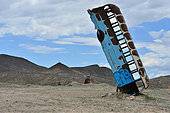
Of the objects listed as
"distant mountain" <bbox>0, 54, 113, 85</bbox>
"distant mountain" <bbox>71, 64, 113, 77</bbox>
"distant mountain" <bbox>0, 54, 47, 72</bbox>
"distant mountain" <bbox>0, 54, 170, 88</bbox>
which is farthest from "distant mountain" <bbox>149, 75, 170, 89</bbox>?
"distant mountain" <bbox>0, 54, 47, 72</bbox>

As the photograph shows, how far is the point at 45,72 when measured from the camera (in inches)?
2169

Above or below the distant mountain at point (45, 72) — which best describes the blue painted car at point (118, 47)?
above

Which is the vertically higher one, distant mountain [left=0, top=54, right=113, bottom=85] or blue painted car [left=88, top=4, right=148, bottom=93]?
blue painted car [left=88, top=4, right=148, bottom=93]

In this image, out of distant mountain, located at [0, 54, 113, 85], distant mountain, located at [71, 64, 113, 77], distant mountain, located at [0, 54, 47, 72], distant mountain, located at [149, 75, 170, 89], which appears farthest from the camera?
distant mountain, located at [71, 64, 113, 77]

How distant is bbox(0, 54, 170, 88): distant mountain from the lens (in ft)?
153

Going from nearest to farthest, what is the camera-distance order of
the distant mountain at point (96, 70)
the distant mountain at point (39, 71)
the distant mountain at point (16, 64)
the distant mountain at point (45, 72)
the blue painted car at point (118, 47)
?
1. the blue painted car at point (118, 47)
2. the distant mountain at point (39, 71)
3. the distant mountain at point (45, 72)
4. the distant mountain at point (16, 64)
5. the distant mountain at point (96, 70)

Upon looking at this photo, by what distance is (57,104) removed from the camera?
18.0 meters

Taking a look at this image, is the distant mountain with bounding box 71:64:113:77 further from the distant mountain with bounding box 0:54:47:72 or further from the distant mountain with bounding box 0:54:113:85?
the distant mountain with bounding box 0:54:47:72

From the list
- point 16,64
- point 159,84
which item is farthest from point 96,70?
point 159,84

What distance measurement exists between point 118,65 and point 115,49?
72 centimetres

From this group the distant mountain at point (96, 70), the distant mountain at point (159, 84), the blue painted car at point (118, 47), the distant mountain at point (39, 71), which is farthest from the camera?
the distant mountain at point (96, 70)

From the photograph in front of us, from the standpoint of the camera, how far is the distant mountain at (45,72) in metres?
46.8

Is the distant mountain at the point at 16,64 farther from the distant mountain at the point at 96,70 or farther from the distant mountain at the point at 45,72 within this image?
the distant mountain at the point at 96,70

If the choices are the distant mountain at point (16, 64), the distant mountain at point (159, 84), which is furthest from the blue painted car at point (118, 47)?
the distant mountain at point (16, 64)
